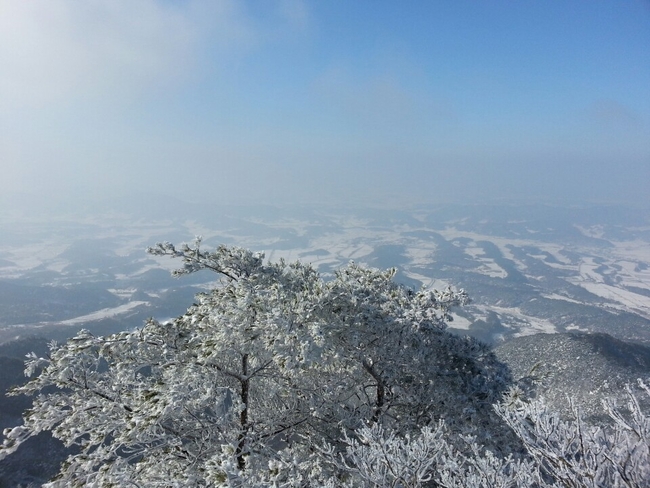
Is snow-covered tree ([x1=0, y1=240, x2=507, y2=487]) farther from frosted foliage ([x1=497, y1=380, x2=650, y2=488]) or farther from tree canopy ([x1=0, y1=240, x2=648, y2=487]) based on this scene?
frosted foliage ([x1=497, y1=380, x2=650, y2=488])

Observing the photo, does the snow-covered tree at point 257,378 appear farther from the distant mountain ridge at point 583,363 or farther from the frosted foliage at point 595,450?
the distant mountain ridge at point 583,363

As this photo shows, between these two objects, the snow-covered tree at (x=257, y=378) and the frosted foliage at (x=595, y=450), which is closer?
the frosted foliage at (x=595, y=450)

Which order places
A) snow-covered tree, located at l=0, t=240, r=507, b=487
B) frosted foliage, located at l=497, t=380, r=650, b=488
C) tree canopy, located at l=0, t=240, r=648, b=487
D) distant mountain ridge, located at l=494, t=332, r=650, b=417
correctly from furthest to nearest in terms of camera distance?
distant mountain ridge, located at l=494, t=332, r=650, b=417
snow-covered tree, located at l=0, t=240, r=507, b=487
tree canopy, located at l=0, t=240, r=648, b=487
frosted foliage, located at l=497, t=380, r=650, b=488

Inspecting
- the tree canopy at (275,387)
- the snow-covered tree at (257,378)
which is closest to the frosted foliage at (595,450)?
the tree canopy at (275,387)

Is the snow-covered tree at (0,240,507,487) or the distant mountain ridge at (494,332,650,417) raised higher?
the snow-covered tree at (0,240,507,487)

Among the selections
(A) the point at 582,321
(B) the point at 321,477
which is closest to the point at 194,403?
(B) the point at 321,477

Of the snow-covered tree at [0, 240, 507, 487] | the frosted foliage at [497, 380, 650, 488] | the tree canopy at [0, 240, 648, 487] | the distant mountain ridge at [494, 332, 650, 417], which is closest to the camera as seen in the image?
the frosted foliage at [497, 380, 650, 488]

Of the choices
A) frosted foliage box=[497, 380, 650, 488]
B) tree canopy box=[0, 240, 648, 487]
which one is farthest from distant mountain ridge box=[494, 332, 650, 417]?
frosted foliage box=[497, 380, 650, 488]

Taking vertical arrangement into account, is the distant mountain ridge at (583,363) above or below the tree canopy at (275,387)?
below

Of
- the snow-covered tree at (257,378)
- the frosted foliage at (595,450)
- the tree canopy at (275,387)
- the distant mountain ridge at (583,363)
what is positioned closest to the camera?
A: the frosted foliage at (595,450)
